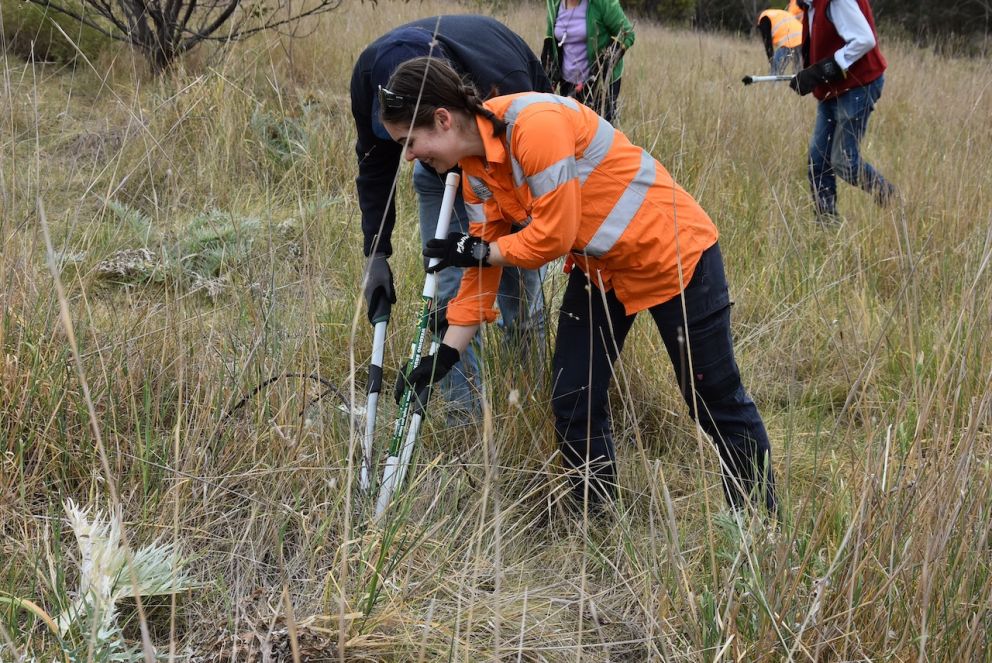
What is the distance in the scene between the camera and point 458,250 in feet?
7.25

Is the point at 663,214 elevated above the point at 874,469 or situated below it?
above

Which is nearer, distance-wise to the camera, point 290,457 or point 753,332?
point 290,457

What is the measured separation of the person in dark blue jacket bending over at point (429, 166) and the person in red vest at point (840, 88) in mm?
2391

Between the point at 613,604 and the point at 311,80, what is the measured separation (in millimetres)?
5138

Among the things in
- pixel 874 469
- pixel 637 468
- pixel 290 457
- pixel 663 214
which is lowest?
pixel 637 468

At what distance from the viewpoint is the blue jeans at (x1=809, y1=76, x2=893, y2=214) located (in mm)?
4535

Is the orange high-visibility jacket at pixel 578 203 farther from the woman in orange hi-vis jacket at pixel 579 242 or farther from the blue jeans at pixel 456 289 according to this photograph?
the blue jeans at pixel 456 289

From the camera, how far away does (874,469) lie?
1.71 meters

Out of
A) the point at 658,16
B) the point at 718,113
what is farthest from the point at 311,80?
the point at 658,16

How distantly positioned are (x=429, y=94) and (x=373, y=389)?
0.81 meters

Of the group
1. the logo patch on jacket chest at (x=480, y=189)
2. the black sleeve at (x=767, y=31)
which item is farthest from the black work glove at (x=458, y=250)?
the black sleeve at (x=767, y=31)

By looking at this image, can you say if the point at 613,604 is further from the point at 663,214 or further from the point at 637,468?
the point at 663,214

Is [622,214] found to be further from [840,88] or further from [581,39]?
[581,39]

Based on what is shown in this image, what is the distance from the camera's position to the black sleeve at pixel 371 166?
8.63 ft
